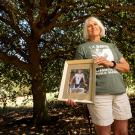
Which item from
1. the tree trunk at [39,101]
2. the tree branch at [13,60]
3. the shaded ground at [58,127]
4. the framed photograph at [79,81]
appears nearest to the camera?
the framed photograph at [79,81]

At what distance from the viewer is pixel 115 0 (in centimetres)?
893

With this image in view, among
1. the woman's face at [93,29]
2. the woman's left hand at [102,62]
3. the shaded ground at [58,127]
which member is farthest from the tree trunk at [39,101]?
the woman's left hand at [102,62]

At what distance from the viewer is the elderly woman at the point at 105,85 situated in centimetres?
524

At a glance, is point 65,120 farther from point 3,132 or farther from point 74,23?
point 74,23

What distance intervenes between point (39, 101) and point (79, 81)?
21.3 feet

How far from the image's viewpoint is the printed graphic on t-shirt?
17.4 ft

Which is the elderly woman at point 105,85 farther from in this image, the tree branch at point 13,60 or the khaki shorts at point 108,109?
the tree branch at point 13,60

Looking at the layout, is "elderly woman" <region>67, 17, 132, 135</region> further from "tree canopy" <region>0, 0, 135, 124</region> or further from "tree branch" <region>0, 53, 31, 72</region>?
"tree branch" <region>0, 53, 31, 72</region>

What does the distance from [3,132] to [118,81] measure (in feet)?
20.1

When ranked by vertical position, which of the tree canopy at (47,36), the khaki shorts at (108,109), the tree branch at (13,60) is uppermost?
the tree canopy at (47,36)

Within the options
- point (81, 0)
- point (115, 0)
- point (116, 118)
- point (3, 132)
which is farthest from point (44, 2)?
point (116, 118)

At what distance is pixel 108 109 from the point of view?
17.3ft

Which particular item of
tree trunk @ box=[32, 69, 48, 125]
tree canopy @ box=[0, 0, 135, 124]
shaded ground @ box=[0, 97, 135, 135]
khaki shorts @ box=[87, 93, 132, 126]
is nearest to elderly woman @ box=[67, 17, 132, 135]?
khaki shorts @ box=[87, 93, 132, 126]

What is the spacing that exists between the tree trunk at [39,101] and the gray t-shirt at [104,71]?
609cm
